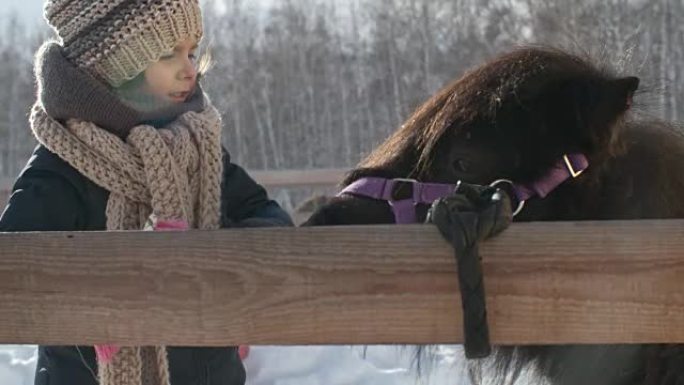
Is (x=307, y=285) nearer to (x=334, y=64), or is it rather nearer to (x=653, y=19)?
(x=653, y=19)

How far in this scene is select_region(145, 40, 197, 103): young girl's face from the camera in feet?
8.07

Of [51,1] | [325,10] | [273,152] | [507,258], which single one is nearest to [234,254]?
[507,258]

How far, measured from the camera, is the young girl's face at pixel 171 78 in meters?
2.46

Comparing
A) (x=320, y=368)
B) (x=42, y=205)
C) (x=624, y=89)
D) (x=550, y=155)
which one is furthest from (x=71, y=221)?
(x=320, y=368)

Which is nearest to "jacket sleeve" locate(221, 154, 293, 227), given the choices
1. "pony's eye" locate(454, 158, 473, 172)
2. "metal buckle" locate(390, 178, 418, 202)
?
"metal buckle" locate(390, 178, 418, 202)

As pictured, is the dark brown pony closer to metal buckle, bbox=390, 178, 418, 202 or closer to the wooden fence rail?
metal buckle, bbox=390, 178, 418, 202

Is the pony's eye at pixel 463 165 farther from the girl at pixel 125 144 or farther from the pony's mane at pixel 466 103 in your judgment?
the girl at pixel 125 144

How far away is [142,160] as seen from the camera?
2271mm

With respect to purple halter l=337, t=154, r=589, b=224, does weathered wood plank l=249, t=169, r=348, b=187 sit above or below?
below

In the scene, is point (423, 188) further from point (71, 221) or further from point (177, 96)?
point (71, 221)

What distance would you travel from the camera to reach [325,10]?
36812mm

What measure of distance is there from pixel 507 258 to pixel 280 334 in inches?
14.8

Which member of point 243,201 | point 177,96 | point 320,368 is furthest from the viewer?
point 320,368

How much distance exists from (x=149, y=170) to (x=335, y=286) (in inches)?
33.3
